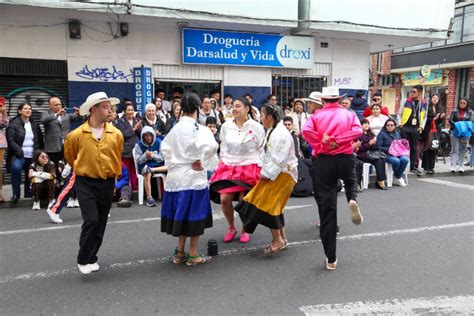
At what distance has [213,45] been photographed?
11438 millimetres

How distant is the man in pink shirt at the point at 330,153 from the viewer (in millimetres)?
4312

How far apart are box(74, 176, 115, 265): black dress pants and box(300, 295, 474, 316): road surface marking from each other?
6.83 feet

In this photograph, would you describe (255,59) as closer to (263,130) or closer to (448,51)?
(263,130)

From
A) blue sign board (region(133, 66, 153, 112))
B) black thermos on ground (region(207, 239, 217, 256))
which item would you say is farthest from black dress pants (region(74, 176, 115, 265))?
blue sign board (region(133, 66, 153, 112))

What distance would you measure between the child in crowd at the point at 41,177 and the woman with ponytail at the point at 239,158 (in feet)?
11.3

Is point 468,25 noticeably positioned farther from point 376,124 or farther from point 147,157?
point 147,157

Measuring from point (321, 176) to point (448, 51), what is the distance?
1793 centimetres

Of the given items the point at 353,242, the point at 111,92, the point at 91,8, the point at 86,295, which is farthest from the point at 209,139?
the point at 111,92

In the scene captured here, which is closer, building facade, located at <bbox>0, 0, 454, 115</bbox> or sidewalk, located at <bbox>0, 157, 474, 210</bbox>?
sidewalk, located at <bbox>0, 157, 474, 210</bbox>

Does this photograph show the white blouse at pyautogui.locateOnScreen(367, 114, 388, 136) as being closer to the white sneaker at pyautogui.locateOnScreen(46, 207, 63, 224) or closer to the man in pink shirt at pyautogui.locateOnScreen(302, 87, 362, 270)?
the man in pink shirt at pyautogui.locateOnScreen(302, 87, 362, 270)

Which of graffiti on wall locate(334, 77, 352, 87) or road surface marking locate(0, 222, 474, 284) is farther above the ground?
graffiti on wall locate(334, 77, 352, 87)

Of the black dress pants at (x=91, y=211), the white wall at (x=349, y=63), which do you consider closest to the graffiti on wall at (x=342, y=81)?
the white wall at (x=349, y=63)

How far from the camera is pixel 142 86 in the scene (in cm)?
1078

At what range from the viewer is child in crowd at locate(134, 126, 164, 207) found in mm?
7617
